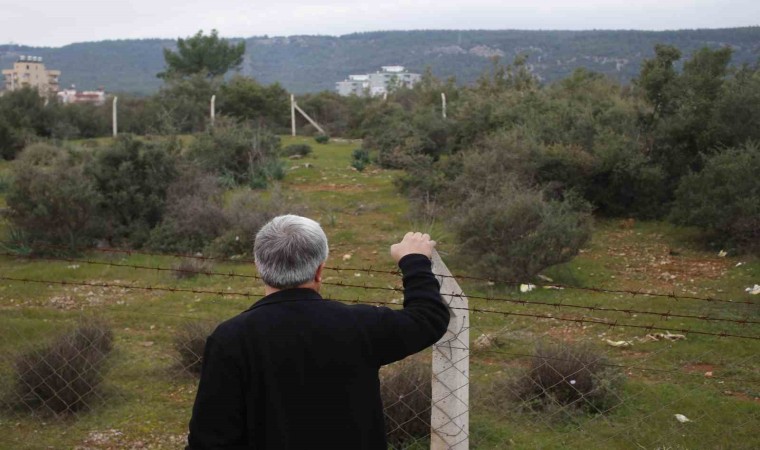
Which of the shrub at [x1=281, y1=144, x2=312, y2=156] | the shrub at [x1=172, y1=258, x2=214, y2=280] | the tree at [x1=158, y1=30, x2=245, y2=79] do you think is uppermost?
the tree at [x1=158, y1=30, x2=245, y2=79]

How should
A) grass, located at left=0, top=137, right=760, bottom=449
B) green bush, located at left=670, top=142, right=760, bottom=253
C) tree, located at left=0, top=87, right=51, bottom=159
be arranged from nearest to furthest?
grass, located at left=0, top=137, right=760, bottom=449
green bush, located at left=670, top=142, right=760, bottom=253
tree, located at left=0, top=87, right=51, bottom=159

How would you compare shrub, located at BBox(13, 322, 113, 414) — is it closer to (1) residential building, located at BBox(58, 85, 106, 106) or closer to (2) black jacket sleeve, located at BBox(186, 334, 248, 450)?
(2) black jacket sleeve, located at BBox(186, 334, 248, 450)

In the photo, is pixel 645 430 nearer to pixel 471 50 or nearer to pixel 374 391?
pixel 374 391

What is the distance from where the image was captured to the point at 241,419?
245 centimetres

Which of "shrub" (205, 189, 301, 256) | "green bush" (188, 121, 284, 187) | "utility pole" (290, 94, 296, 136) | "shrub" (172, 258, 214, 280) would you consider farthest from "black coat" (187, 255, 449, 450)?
"utility pole" (290, 94, 296, 136)

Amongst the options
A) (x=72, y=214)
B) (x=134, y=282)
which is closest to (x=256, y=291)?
(x=134, y=282)

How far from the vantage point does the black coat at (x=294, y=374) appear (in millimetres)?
2404

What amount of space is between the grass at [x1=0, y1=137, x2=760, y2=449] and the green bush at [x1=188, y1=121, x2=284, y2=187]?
322 cm

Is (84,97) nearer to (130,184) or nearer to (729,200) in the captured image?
(130,184)

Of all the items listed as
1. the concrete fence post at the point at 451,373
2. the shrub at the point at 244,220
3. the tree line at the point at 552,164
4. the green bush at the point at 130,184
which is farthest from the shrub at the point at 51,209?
the concrete fence post at the point at 451,373

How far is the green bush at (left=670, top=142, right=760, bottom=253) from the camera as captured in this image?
10992 mm

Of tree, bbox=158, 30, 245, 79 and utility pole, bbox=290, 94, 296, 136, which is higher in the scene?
tree, bbox=158, 30, 245, 79

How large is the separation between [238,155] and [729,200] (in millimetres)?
10986

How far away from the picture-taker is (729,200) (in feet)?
37.4
